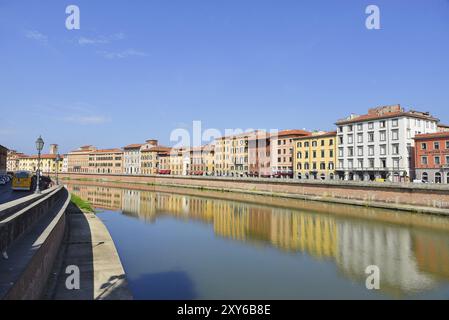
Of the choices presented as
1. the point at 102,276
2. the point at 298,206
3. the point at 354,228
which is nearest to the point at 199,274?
the point at 102,276

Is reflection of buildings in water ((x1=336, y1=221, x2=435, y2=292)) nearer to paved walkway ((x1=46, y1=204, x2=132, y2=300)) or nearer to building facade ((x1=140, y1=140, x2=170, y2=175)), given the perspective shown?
paved walkway ((x1=46, y1=204, x2=132, y2=300))

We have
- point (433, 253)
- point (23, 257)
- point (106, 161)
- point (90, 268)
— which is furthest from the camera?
point (106, 161)

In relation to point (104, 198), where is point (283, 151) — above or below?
above

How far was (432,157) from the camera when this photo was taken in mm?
50906

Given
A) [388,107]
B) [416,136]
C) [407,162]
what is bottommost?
[407,162]

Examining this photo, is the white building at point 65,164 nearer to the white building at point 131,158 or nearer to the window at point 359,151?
the white building at point 131,158

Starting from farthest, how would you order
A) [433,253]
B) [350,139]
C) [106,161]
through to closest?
[106,161]
[350,139]
[433,253]

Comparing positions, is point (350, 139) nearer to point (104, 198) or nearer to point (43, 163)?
point (104, 198)

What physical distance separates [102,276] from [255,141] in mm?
79362

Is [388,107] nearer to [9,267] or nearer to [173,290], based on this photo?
[173,290]

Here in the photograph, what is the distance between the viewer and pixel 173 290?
15164mm

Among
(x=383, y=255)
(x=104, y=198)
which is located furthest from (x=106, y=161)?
(x=383, y=255)

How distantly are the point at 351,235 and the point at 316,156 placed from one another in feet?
147
